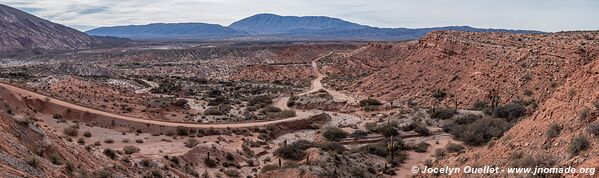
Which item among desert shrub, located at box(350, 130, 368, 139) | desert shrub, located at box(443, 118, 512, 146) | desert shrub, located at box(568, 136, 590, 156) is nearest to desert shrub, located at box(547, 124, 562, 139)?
desert shrub, located at box(568, 136, 590, 156)

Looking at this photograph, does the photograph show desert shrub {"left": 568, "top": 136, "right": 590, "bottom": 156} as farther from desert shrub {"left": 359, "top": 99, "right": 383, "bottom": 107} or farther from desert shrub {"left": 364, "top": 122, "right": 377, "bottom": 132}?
desert shrub {"left": 359, "top": 99, "right": 383, "bottom": 107}

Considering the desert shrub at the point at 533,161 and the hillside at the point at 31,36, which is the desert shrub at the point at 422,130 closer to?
the desert shrub at the point at 533,161

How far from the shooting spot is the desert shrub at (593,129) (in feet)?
37.6

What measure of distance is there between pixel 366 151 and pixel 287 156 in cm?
411

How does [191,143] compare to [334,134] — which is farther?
[334,134]

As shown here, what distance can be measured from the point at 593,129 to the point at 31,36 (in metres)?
155

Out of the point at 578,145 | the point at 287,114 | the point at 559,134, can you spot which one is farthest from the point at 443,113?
the point at 578,145

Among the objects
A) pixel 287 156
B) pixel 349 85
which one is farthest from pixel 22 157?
pixel 349 85

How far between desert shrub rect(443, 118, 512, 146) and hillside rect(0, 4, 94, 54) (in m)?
123

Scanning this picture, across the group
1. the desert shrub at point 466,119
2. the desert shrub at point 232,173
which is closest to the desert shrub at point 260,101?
the desert shrub at point 466,119

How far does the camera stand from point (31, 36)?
142 meters

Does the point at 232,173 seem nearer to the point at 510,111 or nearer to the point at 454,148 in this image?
the point at 454,148

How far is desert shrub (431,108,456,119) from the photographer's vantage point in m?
34.6

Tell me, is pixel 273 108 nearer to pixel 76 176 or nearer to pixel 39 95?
pixel 39 95
